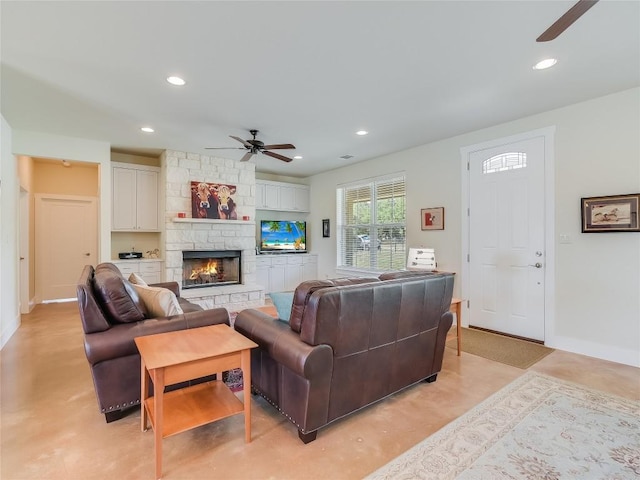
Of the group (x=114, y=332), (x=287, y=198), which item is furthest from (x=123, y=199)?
(x=114, y=332)

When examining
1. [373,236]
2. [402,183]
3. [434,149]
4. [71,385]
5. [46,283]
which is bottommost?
[71,385]

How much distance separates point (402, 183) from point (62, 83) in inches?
180

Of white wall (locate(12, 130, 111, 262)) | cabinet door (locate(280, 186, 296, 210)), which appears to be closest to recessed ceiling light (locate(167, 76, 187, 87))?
white wall (locate(12, 130, 111, 262))

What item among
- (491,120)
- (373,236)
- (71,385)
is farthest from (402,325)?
(373,236)

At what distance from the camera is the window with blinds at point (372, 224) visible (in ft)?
18.2

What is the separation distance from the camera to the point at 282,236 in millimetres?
7074

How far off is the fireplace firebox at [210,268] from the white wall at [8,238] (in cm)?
214

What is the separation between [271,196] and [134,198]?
2622mm

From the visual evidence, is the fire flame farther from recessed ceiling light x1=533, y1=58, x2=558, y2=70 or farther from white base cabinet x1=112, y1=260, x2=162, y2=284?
recessed ceiling light x1=533, y1=58, x2=558, y2=70

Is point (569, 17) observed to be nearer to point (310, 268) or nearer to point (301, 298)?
point (301, 298)

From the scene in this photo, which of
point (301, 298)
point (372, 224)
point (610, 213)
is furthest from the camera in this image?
point (372, 224)

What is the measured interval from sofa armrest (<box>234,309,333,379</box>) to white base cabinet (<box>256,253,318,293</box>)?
4.21m

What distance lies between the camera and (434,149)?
4871 mm

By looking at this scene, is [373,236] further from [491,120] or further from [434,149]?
[491,120]
